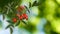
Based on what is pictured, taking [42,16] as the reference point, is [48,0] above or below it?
above

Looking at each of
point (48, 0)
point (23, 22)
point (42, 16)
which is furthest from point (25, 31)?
point (48, 0)

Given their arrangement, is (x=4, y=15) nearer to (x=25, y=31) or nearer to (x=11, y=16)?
(x=11, y=16)

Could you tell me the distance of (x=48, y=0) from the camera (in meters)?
1.09

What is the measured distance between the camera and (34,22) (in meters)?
1.08

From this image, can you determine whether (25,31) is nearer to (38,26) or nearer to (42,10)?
(38,26)

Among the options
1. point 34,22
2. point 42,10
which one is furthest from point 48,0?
point 34,22

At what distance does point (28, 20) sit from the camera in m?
1.05

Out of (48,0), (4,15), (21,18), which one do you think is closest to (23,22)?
(21,18)

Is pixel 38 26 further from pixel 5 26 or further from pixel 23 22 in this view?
pixel 5 26

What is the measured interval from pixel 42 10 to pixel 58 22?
0.52 ft

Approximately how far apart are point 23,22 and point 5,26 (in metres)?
0.14

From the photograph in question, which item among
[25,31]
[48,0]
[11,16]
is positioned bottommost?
[25,31]

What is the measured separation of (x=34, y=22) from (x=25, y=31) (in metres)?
0.10

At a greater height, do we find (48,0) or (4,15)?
(48,0)
